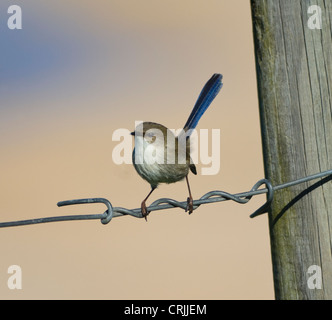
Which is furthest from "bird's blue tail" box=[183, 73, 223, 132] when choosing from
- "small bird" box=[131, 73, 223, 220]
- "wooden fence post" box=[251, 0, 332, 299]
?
"wooden fence post" box=[251, 0, 332, 299]

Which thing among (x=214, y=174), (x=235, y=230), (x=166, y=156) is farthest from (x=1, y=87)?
(x=166, y=156)

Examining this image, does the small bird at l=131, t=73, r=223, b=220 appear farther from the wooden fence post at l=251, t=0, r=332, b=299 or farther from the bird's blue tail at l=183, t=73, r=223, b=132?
the wooden fence post at l=251, t=0, r=332, b=299

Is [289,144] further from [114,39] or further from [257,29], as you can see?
[114,39]

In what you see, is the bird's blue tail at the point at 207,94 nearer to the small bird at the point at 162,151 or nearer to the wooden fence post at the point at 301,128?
the small bird at the point at 162,151

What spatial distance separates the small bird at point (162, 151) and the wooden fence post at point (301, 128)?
1621 millimetres

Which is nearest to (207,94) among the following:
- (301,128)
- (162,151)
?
(162,151)

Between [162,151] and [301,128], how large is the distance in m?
1.80

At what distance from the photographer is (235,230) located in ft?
29.6

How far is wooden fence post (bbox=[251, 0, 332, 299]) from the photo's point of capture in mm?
3477

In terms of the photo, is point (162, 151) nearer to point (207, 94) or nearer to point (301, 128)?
point (207, 94)

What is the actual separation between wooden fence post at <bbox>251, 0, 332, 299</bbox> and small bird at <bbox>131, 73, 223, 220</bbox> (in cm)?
162

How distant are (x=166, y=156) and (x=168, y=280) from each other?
9.85ft

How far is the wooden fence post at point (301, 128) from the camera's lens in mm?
3477

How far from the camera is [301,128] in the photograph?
11.5 feet
